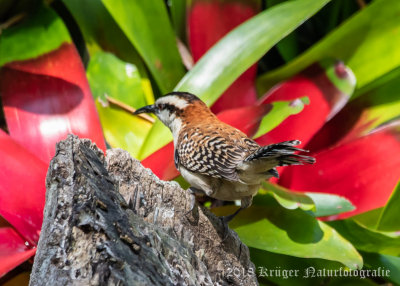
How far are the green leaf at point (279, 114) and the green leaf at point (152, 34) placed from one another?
556 mm

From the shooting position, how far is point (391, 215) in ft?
6.91

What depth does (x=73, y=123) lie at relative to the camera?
86.6 inches

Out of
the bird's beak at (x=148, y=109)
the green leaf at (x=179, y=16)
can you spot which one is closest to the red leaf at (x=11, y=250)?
the bird's beak at (x=148, y=109)

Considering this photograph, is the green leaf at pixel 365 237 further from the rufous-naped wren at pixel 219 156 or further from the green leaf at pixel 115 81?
the green leaf at pixel 115 81

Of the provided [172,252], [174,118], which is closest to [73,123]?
[174,118]

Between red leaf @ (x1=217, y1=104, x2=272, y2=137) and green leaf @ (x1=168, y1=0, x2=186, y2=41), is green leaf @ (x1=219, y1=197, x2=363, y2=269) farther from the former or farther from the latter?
green leaf @ (x1=168, y1=0, x2=186, y2=41)

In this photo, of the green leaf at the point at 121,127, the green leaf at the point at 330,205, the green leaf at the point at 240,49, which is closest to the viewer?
the green leaf at the point at 330,205

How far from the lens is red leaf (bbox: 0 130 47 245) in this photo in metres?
1.89

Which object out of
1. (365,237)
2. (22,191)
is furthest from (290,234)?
(22,191)

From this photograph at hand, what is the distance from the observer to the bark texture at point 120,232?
1112 millimetres

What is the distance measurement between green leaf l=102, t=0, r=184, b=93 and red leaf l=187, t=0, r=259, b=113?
0.37 ft

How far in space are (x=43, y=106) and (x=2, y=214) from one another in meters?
0.52

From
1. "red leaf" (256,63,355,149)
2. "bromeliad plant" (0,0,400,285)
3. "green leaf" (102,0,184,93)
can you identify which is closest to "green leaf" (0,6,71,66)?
"bromeliad plant" (0,0,400,285)

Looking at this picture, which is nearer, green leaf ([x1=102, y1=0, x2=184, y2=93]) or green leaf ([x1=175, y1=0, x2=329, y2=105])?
green leaf ([x1=175, y1=0, x2=329, y2=105])
